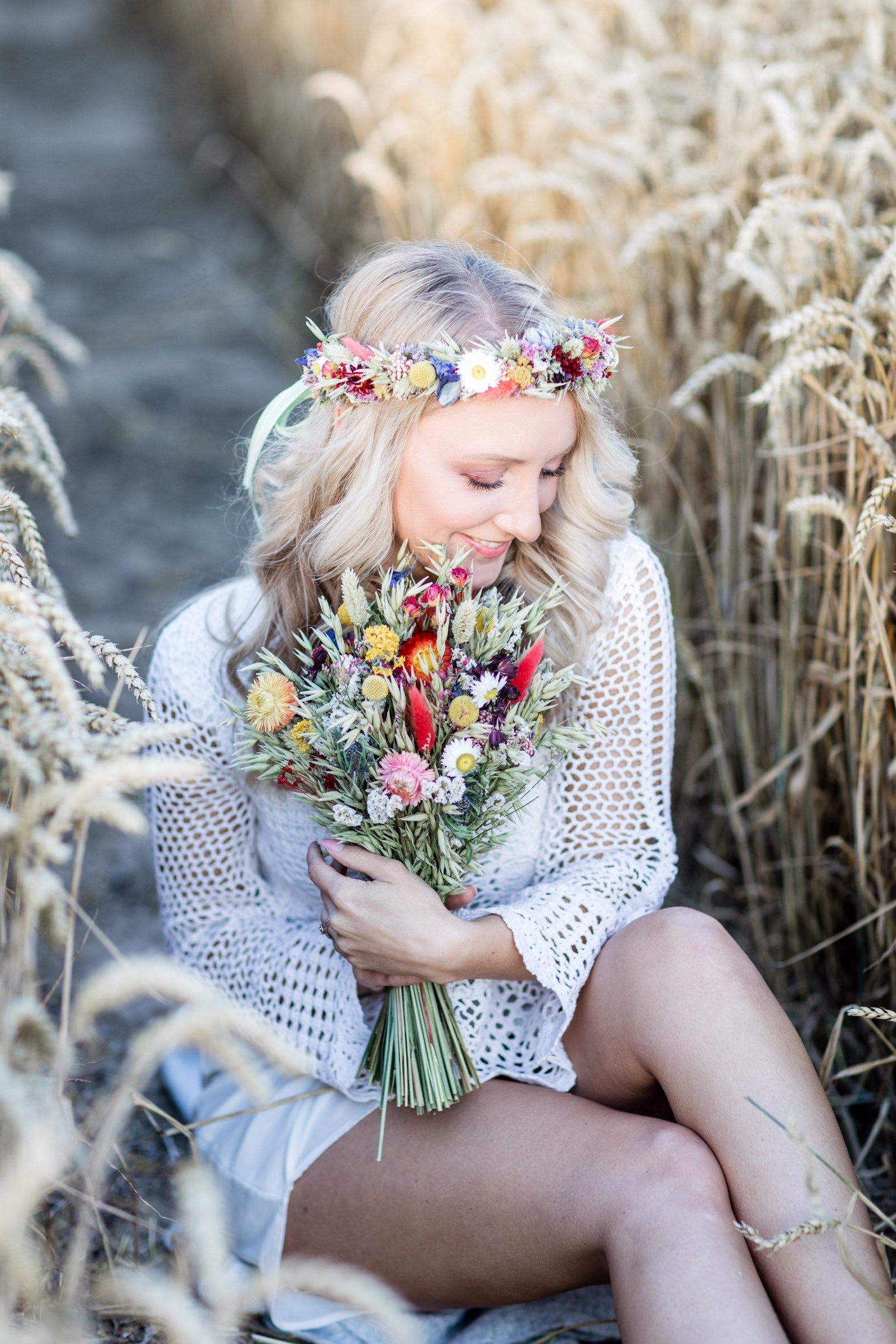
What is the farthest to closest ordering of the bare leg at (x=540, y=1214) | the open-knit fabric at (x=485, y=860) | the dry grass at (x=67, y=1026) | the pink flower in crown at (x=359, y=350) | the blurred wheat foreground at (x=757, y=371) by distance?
the blurred wheat foreground at (x=757, y=371)
the open-knit fabric at (x=485, y=860)
the pink flower in crown at (x=359, y=350)
the bare leg at (x=540, y=1214)
the dry grass at (x=67, y=1026)

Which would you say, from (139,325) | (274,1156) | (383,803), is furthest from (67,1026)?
(139,325)

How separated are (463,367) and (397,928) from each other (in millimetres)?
616

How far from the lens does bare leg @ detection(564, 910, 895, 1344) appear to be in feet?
3.89

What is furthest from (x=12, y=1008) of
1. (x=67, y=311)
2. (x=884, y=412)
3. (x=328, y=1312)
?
(x=67, y=311)

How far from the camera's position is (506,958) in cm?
140

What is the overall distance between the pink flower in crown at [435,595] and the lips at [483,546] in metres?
0.15

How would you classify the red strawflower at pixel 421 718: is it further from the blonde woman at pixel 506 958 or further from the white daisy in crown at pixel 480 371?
the white daisy in crown at pixel 480 371

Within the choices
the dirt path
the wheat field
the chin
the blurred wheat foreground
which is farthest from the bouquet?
the dirt path

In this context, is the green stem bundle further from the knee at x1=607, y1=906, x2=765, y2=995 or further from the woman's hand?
the knee at x1=607, y1=906, x2=765, y2=995

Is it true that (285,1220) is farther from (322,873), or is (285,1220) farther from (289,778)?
(289,778)

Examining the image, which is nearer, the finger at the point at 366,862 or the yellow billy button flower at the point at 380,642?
the yellow billy button flower at the point at 380,642

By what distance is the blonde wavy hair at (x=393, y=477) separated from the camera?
1.40 m

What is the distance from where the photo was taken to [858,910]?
1771 millimetres

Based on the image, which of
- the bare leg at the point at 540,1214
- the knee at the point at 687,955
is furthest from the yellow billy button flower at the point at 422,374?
the bare leg at the point at 540,1214
